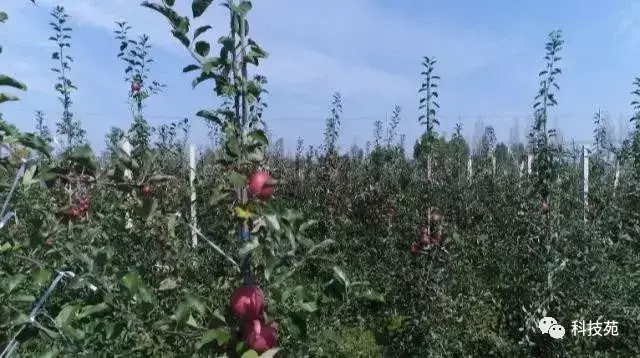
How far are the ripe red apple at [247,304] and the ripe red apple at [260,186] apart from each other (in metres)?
0.21

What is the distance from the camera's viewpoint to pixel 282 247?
1.45 meters

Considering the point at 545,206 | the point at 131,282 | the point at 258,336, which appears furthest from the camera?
the point at 545,206

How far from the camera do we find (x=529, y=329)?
12.3 ft

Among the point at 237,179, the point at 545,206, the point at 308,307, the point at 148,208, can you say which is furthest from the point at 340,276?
the point at 545,206

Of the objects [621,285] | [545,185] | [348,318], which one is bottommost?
Answer: [348,318]

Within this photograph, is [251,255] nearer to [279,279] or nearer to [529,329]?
[279,279]

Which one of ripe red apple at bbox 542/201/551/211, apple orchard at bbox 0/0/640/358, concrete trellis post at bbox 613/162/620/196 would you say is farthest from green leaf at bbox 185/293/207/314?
concrete trellis post at bbox 613/162/620/196

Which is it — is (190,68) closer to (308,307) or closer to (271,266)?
(271,266)

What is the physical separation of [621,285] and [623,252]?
0.36 meters

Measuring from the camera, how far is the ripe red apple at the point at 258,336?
54.9 inches

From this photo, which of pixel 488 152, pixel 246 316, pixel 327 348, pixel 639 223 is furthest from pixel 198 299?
pixel 488 152

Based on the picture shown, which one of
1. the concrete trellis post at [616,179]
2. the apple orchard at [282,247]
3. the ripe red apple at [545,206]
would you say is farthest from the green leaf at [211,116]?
the concrete trellis post at [616,179]

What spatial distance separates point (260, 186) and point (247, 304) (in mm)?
261

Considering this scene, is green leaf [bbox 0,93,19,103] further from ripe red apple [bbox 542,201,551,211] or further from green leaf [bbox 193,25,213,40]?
ripe red apple [bbox 542,201,551,211]
